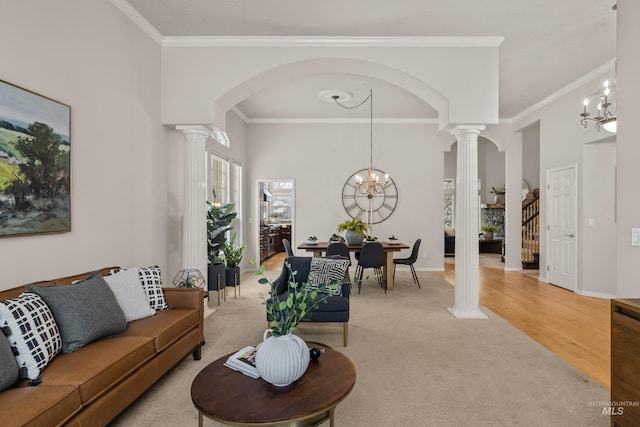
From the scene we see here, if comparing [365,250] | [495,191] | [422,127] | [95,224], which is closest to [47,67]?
[95,224]

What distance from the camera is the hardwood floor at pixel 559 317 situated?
3.18m

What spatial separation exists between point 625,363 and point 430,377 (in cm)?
124

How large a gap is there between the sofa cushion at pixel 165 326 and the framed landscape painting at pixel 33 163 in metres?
0.95

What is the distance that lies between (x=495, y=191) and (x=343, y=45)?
8.64m

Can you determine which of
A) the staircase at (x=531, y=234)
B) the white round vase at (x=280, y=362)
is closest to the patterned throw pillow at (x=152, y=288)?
the white round vase at (x=280, y=362)

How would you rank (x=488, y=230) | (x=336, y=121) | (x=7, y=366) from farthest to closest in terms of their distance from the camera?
1. (x=488, y=230)
2. (x=336, y=121)
3. (x=7, y=366)

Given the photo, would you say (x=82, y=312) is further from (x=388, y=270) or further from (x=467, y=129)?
(x=388, y=270)

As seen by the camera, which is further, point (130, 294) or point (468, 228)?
point (468, 228)

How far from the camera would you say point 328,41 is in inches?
165

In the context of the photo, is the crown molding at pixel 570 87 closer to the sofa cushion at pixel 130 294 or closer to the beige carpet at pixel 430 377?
the beige carpet at pixel 430 377

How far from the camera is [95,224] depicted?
3.13 metres

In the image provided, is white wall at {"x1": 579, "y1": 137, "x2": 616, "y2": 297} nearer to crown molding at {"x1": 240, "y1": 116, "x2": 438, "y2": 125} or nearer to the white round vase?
crown molding at {"x1": 240, "y1": 116, "x2": 438, "y2": 125}

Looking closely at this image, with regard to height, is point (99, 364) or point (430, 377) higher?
point (99, 364)

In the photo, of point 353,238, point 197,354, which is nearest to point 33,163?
point 197,354
